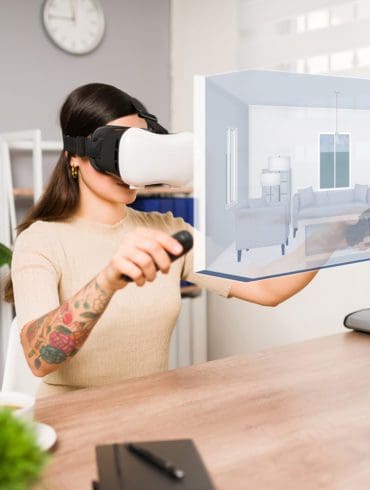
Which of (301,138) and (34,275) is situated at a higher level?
(301,138)

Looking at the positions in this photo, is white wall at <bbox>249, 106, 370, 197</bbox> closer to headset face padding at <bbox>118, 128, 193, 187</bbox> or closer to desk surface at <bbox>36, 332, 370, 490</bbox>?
headset face padding at <bbox>118, 128, 193, 187</bbox>

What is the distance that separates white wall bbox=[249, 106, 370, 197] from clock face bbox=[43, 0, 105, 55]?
212 centimetres

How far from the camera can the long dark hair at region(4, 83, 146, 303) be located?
1.43 m

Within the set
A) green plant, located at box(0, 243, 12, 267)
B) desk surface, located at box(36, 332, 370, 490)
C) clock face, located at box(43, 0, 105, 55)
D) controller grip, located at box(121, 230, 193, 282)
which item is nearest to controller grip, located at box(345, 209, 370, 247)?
desk surface, located at box(36, 332, 370, 490)

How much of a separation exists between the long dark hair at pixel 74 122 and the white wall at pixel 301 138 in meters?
0.52

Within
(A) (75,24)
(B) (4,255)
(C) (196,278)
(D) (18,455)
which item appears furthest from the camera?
(A) (75,24)

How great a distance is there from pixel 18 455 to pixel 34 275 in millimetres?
905

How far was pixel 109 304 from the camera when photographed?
57.2 inches

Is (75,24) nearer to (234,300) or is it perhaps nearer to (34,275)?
(234,300)

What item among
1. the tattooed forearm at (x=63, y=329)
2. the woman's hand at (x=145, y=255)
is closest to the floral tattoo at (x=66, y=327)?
the tattooed forearm at (x=63, y=329)

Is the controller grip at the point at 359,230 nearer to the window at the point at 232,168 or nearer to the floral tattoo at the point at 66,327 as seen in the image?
the window at the point at 232,168

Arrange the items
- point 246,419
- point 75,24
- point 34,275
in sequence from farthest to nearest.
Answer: point 75,24 → point 34,275 → point 246,419

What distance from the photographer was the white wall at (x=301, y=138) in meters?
0.98

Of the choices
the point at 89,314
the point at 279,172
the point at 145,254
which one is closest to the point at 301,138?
the point at 279,172
